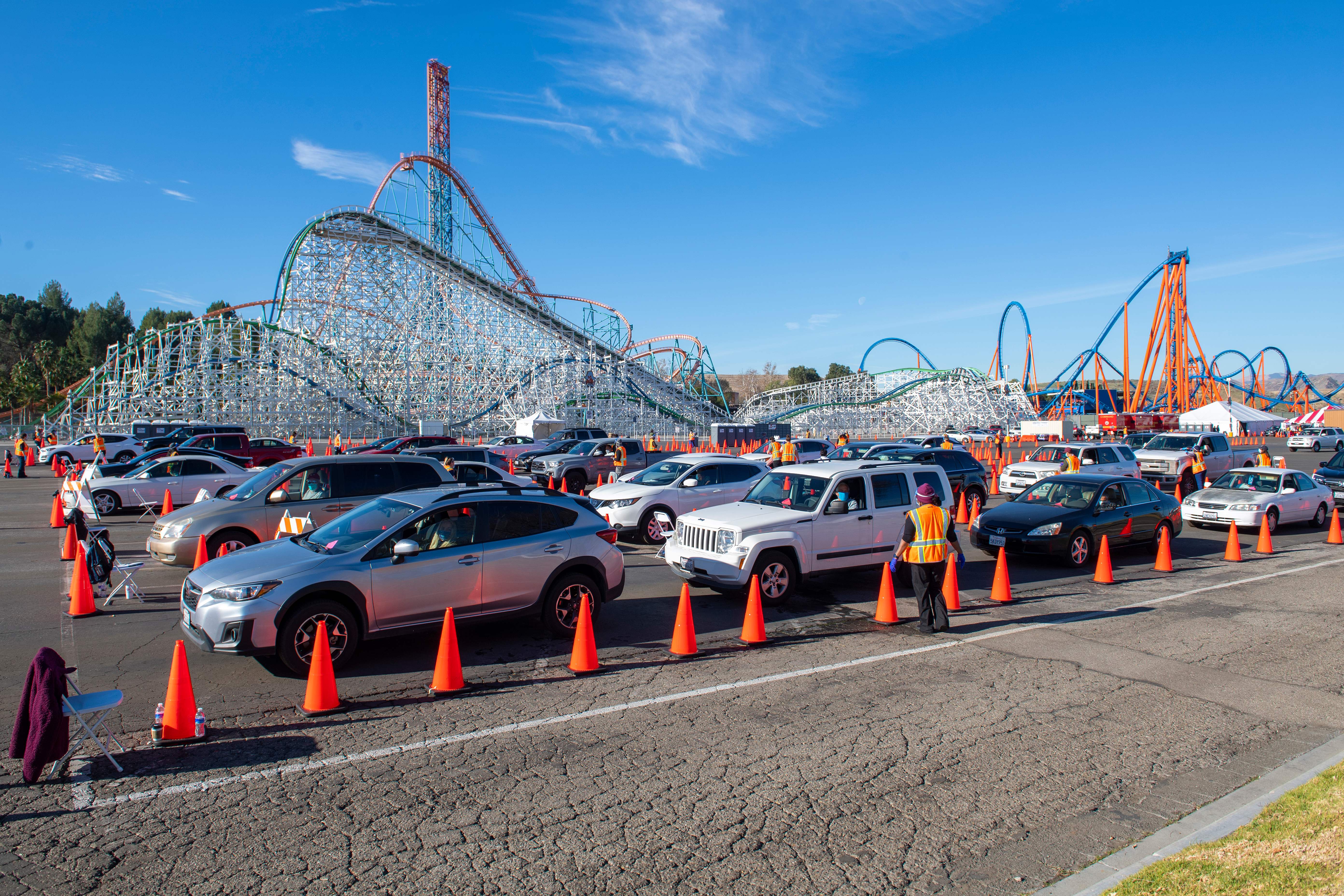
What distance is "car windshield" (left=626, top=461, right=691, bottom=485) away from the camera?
15445 mm

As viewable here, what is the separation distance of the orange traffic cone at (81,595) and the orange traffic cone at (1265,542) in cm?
1764

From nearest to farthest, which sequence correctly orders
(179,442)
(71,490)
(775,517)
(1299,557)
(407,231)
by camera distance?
(775,517) < (1299,557) < (71,490) < (179,442) < (407,231)

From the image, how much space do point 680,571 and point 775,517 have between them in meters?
1.36

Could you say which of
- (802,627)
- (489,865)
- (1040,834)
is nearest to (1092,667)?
(802,627)

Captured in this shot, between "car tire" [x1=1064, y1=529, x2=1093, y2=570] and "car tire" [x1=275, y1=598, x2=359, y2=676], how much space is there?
1036cm

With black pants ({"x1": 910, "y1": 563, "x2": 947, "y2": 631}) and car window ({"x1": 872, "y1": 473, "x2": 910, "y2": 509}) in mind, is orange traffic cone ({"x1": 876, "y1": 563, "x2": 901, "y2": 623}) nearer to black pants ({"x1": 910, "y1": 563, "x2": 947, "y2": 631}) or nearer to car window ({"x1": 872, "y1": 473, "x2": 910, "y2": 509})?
black pants ({"x1": 910, "y1": 563, "x2": 947, "y2": 631})

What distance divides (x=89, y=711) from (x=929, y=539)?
7374 mm

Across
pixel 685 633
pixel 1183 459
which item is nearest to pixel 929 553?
pixel 685 633

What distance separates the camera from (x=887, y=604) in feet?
30.3

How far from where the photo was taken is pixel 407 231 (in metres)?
45.9

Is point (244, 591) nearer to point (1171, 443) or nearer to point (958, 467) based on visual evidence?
point (958, 467)

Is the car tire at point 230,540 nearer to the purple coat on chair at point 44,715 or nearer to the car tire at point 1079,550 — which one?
the purple coat on chair at point 44,715

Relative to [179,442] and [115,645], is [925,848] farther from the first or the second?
[179,442]

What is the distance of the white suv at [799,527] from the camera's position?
971cm
